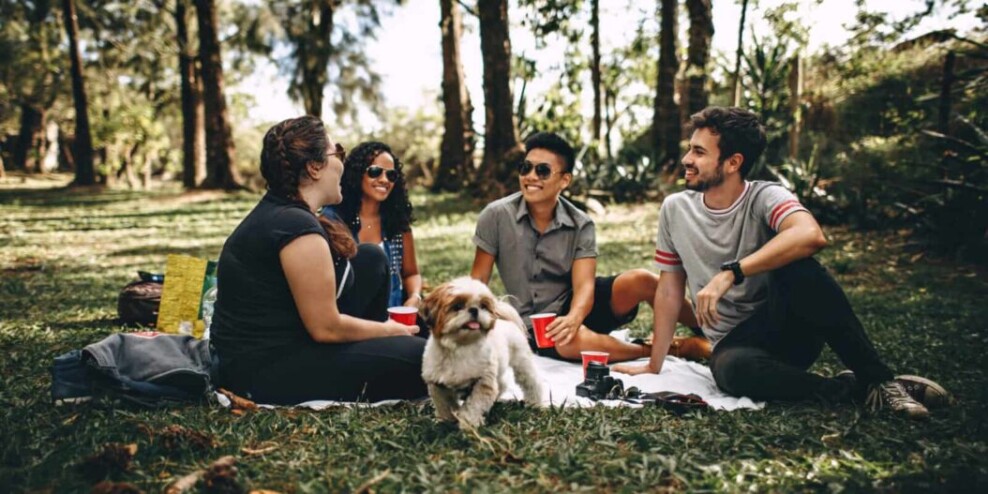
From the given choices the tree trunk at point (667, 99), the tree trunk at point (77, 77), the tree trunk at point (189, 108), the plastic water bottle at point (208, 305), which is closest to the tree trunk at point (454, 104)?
the tree trunk at point (667, 99)

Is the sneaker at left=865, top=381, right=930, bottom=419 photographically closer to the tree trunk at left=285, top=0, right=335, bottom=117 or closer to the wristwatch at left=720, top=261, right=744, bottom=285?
the wristwatch at left=720, top=261, right=744, bottom=285

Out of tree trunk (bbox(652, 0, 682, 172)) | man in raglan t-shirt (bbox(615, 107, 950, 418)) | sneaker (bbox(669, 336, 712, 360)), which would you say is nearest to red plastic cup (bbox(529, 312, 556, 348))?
man in raglan t-shirt (bbox(615, 107, 950, 418))

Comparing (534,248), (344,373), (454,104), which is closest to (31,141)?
(454,104)

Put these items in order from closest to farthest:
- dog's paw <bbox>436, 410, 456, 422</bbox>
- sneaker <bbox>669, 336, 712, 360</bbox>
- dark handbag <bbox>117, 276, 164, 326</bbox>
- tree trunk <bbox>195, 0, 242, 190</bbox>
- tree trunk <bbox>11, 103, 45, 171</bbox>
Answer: dog's paw <bbox>436, 410, 456, 422</bbox>
sneaker <bbox>669, 336, 712, 360</bbox>
dark handbag <bbox>117, 276, 164, 326</bbox>
tree trunk <bbox>195, 0, 242, 190</bbox>
tree trunk <bbox>11, 103, 45, 171</bbox>

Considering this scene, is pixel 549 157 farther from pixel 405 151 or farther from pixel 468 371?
pixel 405 151

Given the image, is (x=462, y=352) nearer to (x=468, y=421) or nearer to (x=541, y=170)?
(x=468, y=421)

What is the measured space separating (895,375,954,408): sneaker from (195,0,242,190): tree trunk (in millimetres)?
20770

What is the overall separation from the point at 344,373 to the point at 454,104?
16612 mm

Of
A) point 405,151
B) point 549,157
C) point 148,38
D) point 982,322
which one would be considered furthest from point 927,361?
point 405,151

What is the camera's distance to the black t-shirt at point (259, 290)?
3.12m

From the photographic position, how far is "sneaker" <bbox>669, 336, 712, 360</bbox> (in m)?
4.77

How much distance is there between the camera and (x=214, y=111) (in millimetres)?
20781

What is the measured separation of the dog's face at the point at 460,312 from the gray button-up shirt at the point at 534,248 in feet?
4.92

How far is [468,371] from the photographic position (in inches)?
121
